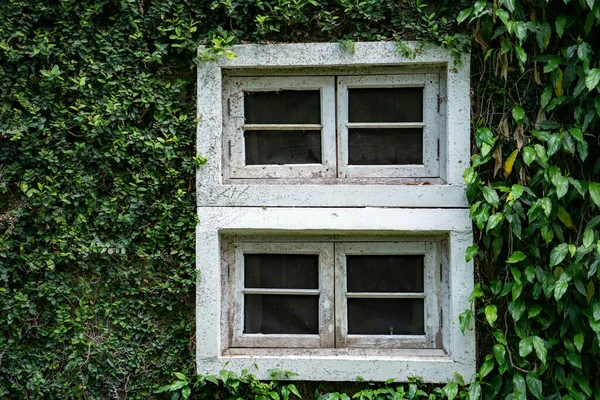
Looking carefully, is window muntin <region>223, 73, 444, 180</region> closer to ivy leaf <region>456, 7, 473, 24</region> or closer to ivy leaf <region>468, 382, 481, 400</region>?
ivy leaf <region>456, 7, 473, 24</region>

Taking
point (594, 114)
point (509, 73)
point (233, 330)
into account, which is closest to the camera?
point (594, 114)

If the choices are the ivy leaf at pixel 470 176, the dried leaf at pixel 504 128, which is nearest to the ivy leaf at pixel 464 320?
the ivy leaf at pixel 470 176

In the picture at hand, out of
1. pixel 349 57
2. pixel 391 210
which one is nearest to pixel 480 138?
pixel 391 210

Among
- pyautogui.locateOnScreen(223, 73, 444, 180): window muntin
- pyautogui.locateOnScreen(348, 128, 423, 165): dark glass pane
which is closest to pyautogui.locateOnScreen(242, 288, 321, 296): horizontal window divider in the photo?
pyautogui.locateOnScreen(223, 73, 444, 180): window muntin

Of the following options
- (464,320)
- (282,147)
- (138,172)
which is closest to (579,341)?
(464,320)

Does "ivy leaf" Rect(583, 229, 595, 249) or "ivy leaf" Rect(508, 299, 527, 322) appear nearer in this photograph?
"ivy leaf" Rect(583, 229, 595, 249)

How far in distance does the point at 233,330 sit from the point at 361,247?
2.66 ft

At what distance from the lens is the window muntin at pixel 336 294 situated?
284 cm

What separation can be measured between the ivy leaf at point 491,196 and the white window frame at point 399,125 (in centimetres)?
Result: 31

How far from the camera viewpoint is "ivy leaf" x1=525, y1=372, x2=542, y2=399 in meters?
2.54

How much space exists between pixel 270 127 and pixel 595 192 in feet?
5.24

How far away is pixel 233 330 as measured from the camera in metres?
2.89

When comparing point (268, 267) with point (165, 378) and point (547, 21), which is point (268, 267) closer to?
point (165, 378)

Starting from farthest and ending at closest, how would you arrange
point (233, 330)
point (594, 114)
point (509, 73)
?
point (233, 330) < point (509, 73) < point (594, 114)
